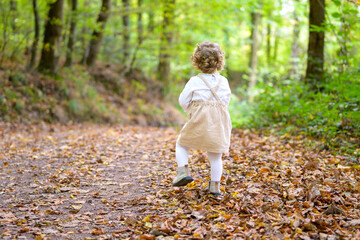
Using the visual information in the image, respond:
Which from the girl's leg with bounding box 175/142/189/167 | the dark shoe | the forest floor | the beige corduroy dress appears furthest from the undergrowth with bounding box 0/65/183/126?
the beige corduroy dress

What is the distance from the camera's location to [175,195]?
4.31m

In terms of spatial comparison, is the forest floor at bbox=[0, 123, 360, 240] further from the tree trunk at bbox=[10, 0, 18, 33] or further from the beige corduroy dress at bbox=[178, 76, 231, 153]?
the tree trunk at bbox=[10, 0, 18, 33]

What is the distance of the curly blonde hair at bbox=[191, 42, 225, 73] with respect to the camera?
4.02 metres

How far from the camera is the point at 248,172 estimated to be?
495 centimetres

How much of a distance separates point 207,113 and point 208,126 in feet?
0.50

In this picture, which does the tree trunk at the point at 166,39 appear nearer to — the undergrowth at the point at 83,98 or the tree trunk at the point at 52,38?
the undergrowth at the point at 83,98

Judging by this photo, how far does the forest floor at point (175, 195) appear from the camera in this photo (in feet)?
10.8

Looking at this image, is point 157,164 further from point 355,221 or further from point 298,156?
point 355,221

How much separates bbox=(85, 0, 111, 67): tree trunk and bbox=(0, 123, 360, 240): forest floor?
8.15 metres

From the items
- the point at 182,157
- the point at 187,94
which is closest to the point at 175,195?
the point at 182,157

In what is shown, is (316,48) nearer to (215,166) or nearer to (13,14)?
Result: (215,166)

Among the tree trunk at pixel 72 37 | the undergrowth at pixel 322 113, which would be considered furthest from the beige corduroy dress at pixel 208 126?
the tree trunk at pixel 72 37

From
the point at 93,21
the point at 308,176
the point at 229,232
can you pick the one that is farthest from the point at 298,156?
the point at 93,21

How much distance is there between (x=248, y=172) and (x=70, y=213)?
251cm
